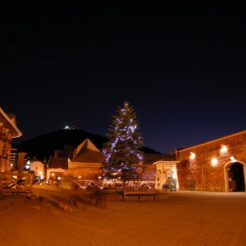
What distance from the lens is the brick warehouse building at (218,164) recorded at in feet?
82.3

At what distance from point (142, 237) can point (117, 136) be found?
19.0 m

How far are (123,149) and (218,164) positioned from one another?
9.24 metres

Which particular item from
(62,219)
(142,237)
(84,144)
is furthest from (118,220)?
(84,144)

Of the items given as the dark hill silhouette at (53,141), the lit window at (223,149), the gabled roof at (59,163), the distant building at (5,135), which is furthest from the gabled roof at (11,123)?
the dark hill silhouette at (53,141)

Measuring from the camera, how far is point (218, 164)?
88.8 ft

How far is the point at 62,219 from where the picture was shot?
940cm

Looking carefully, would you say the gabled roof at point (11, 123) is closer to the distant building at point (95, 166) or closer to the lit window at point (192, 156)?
the distant building at point (95, 166)

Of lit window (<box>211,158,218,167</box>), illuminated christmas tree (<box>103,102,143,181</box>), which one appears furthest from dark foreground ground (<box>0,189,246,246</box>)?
lit window (<box>211,158,218,167</box>)

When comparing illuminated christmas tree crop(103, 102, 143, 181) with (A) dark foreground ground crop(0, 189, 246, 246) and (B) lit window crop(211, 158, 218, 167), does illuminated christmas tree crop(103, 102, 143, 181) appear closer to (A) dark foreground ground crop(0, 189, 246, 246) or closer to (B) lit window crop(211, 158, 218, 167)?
(B) lit window crop(211, 158, 218, 167)

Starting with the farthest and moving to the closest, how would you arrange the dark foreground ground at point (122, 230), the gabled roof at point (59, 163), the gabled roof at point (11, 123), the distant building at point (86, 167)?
the gabled roof at point (59, 163) < the distant building at point (86, 167) < the gabled roof at point (11, 123) < the dark foreground ground at point (122, 230)

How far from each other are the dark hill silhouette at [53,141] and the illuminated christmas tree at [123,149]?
82.7 metres

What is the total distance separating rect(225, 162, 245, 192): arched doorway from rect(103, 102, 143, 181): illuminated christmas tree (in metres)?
8.62

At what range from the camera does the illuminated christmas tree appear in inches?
A: 990

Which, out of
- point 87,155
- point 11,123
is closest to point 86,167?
point 87,155
